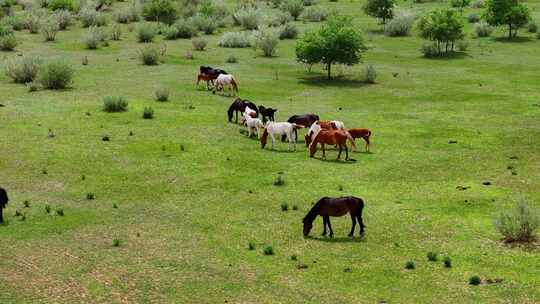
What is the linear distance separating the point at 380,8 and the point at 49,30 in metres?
33.3

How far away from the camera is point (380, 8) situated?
78062 millimetres

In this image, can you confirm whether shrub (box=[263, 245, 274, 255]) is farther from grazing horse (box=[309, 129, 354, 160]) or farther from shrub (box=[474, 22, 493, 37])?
shrub (box=[474, 22, 493, 37])

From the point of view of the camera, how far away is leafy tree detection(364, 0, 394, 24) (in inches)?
3056

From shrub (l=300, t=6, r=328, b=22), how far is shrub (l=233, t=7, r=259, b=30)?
556 centimetres

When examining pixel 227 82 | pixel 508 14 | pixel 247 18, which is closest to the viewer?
pixel 227 82

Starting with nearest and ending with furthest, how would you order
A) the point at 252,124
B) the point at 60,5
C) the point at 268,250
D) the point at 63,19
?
the point at 268,250
the point at 252,124
the point at 63,19
the point at 60,5

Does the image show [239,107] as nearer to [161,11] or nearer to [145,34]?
[145,34]

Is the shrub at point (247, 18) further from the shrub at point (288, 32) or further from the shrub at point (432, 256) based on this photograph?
the shrub at point (432, 256)

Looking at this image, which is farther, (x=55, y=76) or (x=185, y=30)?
(x=185, y=30)

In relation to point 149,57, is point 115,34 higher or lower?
higher

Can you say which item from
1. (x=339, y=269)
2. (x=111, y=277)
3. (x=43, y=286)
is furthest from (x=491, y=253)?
(x=43, y=286)

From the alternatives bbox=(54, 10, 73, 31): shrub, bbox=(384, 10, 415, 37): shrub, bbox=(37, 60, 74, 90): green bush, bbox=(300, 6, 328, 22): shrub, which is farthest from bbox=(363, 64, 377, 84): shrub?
bbox=(54, 10, 73, 31): shrub

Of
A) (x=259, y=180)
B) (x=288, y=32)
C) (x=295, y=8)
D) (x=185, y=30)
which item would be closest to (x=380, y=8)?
(x=288, y=32)

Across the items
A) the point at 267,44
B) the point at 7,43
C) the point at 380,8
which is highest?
the point at 380,8
